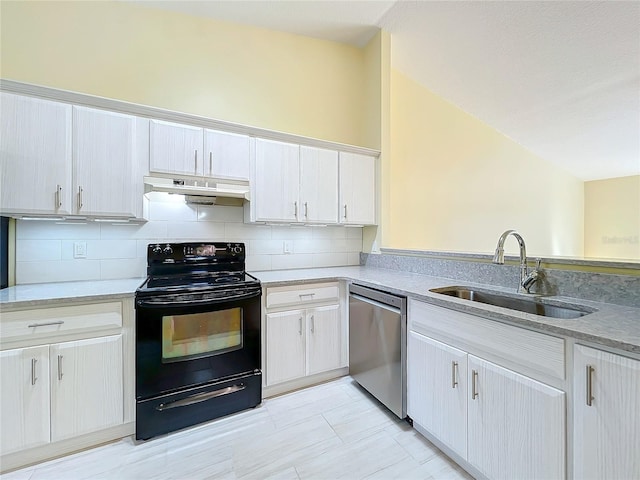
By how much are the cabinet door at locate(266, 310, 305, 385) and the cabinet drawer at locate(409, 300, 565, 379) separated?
0.89 metres

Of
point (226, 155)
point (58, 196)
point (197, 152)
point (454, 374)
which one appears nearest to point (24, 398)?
point (58, 196)

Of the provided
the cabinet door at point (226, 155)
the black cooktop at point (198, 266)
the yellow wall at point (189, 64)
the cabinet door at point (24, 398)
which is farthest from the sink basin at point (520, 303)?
the cabinet door at point (24, 398)

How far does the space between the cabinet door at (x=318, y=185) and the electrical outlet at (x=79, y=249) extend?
1629mm

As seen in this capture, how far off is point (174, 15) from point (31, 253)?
84.8 inches

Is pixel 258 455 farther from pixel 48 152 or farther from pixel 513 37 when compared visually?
pixel 513 37

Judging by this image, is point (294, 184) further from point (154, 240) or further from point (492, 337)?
point (492, 337)

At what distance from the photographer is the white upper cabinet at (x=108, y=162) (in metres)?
1.77

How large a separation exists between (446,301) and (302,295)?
110cm

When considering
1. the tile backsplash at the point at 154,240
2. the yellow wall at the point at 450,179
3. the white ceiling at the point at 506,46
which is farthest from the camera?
the yellow wall at the point at 450,179

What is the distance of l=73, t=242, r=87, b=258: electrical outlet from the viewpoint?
1.99 m

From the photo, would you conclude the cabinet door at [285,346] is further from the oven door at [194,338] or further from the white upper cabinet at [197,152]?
the white upper cabinet at [197,152]

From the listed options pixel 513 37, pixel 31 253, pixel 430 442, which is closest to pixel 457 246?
pixel 513 37

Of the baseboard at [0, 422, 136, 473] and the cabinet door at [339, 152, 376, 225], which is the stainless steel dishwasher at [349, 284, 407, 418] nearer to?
the cabinet door at [339, 152, 376, 225]

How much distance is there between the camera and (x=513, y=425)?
3.85 feet
